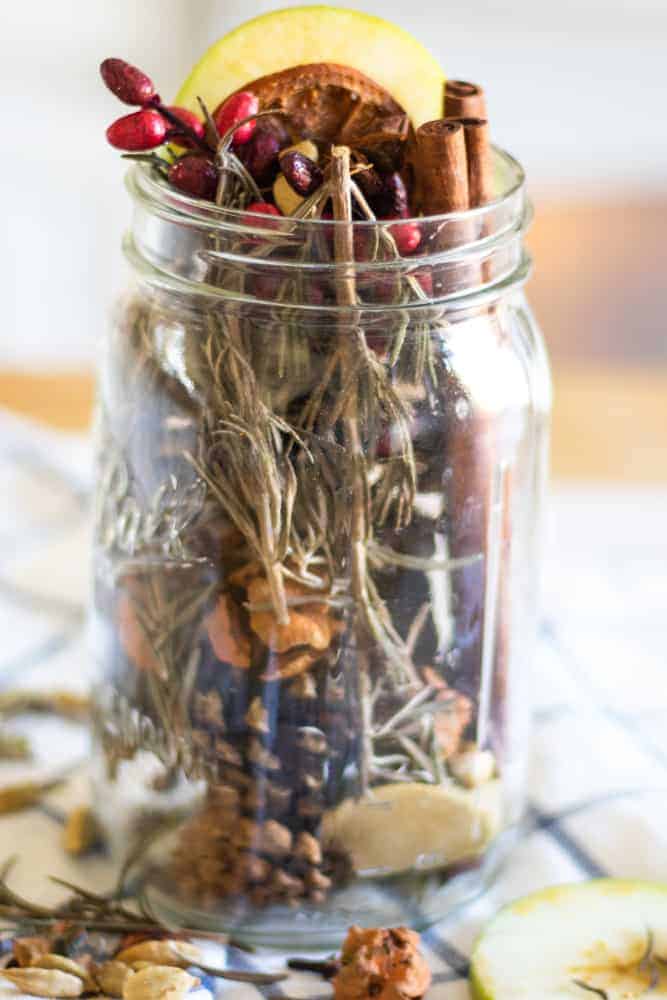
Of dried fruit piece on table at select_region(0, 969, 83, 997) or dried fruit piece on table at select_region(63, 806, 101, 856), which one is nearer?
dried fruit piece on table at select_region(0, 969, 83, 997)

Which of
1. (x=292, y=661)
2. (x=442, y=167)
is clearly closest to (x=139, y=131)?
(x=442, y=167)

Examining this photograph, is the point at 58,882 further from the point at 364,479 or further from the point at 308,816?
the point at 364,479

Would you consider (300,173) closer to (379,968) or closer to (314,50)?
(314,50)

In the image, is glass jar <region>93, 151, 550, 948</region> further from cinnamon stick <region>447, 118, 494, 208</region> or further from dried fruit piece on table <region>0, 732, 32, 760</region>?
dried fruit piece on table <region>0, 732, 32, 760</region>

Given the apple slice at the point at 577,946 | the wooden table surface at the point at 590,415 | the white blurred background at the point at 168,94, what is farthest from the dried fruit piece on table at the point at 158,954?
the white blurred background at the point at 168,94

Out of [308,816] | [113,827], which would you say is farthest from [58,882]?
[308,816]

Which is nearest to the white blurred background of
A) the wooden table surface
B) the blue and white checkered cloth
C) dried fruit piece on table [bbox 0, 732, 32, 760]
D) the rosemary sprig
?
the wooden table surface
